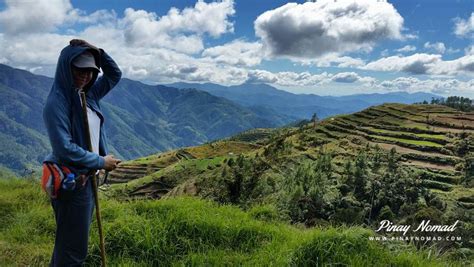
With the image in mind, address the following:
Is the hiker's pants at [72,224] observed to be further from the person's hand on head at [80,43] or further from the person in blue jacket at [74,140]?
the person's hand on head at [80,43]

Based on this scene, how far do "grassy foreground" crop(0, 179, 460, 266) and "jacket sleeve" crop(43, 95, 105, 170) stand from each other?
75.5 inches

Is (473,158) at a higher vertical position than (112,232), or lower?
lower

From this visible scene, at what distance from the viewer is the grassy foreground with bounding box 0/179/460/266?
16.0 ft

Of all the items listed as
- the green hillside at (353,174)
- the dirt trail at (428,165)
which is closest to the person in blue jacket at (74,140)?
the green hillside at (353,174)

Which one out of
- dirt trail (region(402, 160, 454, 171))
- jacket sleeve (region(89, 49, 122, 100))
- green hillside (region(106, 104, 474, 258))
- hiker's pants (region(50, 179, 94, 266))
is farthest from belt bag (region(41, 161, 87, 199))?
dirt trail (region(402, 160, 454, 171))

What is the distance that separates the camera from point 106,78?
15.3ft

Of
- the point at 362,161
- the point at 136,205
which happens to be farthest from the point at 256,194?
the point at 362,161

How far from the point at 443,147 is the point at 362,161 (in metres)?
42.7

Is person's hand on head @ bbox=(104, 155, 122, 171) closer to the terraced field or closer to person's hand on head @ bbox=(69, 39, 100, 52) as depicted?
person's hand on head @ bbox=(69, 39, 100, 52)

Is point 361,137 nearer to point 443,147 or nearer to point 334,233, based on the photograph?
point 443,147

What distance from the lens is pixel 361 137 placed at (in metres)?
89.1

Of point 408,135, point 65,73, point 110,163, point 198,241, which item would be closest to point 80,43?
point 65,73

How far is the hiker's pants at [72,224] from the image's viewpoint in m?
3.84

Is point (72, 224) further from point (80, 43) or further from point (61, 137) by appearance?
point (80, 43)
